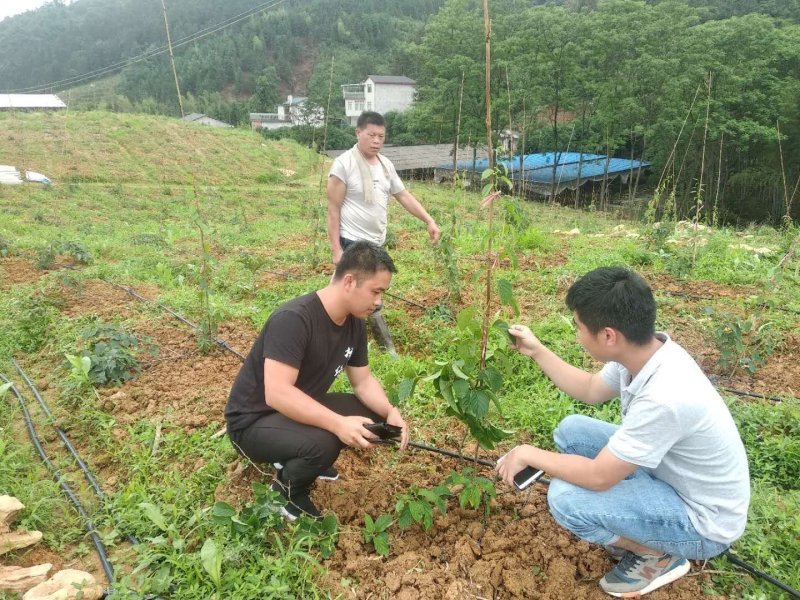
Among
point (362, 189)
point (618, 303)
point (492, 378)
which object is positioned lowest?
point (492, 378)

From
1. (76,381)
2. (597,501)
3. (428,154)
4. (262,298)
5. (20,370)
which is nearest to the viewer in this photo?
(597,501)

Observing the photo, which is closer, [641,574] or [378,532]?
[641,574]

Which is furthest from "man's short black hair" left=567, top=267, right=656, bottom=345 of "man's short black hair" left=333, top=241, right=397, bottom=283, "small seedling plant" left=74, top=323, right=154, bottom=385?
"small seedling plant" left=74, top=323, right=154, bottom=385

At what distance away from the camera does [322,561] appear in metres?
2.00

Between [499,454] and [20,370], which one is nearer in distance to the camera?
[499,454]

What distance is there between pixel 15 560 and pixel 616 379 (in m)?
2.40

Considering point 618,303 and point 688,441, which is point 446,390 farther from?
point 688,441

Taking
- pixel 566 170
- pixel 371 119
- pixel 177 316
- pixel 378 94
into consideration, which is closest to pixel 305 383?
A: pixel 371 119

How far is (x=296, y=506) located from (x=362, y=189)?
2.07m

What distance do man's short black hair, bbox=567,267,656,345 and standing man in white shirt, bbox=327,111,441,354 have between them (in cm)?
208

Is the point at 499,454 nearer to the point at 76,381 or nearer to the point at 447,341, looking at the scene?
the point at 447,341

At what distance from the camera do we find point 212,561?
1.85m

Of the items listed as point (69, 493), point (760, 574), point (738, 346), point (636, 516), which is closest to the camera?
point (636, 516)

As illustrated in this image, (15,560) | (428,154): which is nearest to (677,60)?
(428,154)
